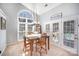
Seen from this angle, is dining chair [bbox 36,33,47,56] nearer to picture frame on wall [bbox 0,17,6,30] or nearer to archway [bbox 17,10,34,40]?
archway [bbox 17,10,34,40]

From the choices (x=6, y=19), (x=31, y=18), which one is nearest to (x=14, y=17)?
(x=6, y=19)

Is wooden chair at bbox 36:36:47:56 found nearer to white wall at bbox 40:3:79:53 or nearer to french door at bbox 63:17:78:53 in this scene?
white wall at bbox 40:3:79:53

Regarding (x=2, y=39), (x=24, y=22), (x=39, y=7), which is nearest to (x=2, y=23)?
(x=2, y=39)

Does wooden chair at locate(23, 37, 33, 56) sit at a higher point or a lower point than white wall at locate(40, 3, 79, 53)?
lower

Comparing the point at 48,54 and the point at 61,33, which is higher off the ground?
Answer: the point at 61,33

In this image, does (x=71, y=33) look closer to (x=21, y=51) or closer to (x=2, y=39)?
(x=21, y=51)

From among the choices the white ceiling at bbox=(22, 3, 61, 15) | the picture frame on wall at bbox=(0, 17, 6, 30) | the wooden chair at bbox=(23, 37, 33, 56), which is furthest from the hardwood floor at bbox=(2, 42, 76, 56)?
the white ceiling at bbox=(22, 3, 61, 15)

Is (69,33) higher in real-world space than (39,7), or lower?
lower

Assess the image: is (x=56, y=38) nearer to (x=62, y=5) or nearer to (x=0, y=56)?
(x=62, y=5)

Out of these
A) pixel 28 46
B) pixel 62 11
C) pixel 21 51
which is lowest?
pixel 21 51

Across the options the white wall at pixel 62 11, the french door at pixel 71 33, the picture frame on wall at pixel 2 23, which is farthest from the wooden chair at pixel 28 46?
the french door at pixel 71 33

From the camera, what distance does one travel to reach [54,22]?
217cm

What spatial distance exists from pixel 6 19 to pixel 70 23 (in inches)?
50.5

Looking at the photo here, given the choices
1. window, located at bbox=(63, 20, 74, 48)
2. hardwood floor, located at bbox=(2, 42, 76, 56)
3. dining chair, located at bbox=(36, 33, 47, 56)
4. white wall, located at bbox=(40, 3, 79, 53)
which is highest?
white wall, located at bbox=(40, 3, 79, 53)
